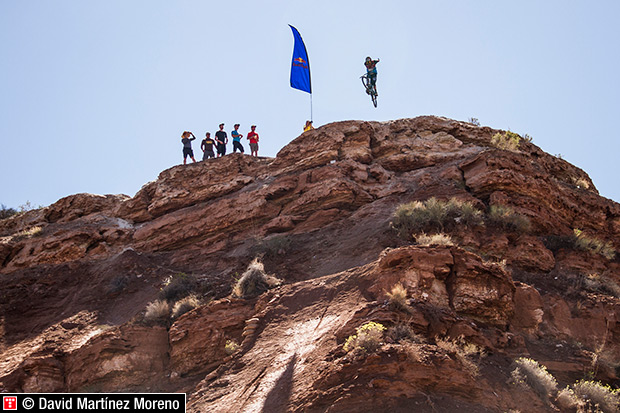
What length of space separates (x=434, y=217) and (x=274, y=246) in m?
5.21

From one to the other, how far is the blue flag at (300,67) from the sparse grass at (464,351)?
56.5 feet

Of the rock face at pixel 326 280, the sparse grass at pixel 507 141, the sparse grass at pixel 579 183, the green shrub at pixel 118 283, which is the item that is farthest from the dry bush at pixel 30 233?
the sparse grass at pixel 579 183

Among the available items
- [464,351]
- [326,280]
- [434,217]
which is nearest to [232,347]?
[326,280]

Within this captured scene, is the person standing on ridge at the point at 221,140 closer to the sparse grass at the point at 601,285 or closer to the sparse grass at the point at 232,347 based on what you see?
the sparse grass at the point at 232,347

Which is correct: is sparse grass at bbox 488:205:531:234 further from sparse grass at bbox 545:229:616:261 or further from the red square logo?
the red square logo

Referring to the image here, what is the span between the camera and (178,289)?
15.3 meters

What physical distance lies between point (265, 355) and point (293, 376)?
1.38 meters

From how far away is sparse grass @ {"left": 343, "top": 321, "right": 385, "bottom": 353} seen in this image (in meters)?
8.84

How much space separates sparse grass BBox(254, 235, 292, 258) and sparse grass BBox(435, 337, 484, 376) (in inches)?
294

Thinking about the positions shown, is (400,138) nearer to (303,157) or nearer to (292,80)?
(303,157)

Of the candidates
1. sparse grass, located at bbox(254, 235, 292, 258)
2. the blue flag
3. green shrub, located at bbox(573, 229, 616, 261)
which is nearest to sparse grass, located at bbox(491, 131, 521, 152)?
green shrub, located at bbox(573, 229, 616, 261)

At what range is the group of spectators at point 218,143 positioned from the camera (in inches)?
939

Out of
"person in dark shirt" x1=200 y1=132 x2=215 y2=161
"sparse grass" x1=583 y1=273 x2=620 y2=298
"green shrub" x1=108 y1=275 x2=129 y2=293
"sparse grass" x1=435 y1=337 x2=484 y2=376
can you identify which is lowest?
"sparse grass" x1=435 y1=337 x2=484 y2=376

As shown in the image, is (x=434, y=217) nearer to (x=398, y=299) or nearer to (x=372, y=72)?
(x=398, y=299)
